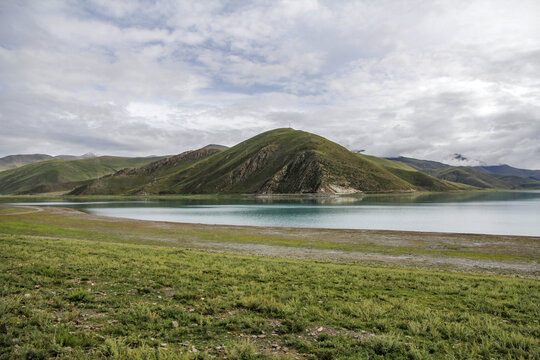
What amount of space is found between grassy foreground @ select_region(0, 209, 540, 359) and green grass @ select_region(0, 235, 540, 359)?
39mm

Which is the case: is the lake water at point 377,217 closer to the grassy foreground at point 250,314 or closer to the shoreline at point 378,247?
the shoreline at point 378,247

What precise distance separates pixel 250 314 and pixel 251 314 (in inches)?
1.8

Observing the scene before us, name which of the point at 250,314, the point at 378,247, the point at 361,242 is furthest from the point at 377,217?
the point at 250,314

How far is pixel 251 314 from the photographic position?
10750 millimetres

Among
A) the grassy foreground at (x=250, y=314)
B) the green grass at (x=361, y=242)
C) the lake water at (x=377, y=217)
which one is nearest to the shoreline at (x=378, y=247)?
the green grass at (x=361, y=242)

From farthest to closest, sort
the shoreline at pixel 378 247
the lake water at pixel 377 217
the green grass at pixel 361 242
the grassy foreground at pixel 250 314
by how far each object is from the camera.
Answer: the lake water at pixel 377 217, the green grass at pixel 361 242, the shoreline at pixel 378 247, the grassy foreground at pixel 250 314

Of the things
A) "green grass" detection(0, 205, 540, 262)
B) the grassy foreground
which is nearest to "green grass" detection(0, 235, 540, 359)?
the grassy foreground

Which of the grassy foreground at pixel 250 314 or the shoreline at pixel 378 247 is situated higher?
the grassy foreground at pixel 250 314

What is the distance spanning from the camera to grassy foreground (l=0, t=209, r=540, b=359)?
8109mm

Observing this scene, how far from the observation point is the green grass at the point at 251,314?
26.7ft

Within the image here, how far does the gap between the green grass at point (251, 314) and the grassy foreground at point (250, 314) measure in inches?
1.5

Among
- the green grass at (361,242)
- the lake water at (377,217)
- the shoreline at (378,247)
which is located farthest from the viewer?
the lake water at (377,217)

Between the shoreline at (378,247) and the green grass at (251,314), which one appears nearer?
the green grass at (251,314)

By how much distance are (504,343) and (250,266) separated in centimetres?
1335
